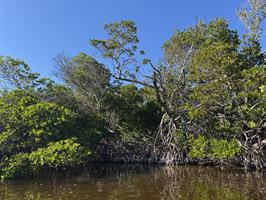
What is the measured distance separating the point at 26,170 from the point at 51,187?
4.90 ft

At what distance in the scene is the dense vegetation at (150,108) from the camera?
792 cm

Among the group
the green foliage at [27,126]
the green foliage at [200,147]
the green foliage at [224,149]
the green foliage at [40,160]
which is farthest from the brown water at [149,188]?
the green foliage at [27,126]

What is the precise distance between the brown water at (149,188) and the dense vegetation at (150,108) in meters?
0.70

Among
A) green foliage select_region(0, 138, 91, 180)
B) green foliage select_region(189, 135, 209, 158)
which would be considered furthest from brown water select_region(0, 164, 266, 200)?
green foliage select_region(189, 135, 209, 158)

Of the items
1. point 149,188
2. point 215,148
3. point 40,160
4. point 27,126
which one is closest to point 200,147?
point 215,148

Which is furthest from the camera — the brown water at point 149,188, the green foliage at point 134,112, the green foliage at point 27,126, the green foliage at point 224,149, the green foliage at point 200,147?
the green foliage at point 134,112

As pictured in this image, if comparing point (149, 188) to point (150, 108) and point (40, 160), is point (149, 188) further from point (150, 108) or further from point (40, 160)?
point (150, 108)

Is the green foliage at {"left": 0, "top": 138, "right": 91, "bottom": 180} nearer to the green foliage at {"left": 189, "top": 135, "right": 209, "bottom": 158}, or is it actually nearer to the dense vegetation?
the dense vegetation

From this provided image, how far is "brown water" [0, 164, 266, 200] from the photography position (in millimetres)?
5262

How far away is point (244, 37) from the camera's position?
9805 mm

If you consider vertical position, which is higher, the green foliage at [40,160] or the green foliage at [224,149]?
the green foliage at [224,149]

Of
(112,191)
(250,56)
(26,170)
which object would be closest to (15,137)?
(26,170)

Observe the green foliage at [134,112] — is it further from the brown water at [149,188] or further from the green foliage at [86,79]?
the brown water at [149,188]

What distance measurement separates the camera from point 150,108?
12.9 m
